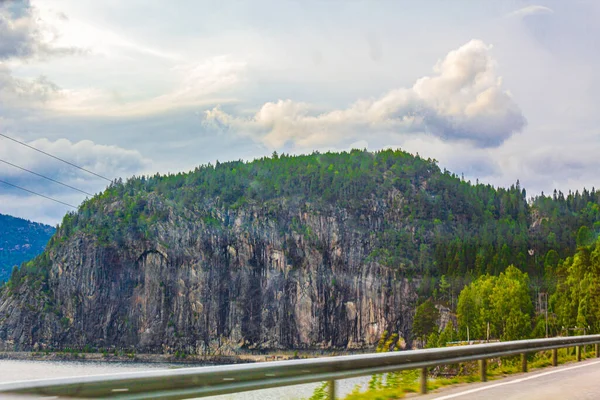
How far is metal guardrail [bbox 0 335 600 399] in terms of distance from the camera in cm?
803

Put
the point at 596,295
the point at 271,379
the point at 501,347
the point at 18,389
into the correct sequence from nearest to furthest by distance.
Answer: the point at 18,389 → the point at 271,379 → the point at 501,347 → the point at 596,295

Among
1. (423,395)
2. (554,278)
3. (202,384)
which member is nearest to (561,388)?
(423,395)

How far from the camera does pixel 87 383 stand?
324 inches

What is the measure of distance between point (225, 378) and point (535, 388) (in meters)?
8.78

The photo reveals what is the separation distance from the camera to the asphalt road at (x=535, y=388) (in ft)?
48.0

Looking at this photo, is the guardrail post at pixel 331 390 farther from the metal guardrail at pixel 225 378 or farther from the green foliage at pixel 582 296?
the green foliage at pixel 582 296

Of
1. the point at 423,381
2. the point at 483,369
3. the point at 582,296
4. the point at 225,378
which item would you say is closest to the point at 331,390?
the point at 225,378

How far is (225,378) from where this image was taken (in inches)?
396

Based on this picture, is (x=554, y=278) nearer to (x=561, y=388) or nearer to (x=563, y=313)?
(x=563, y=313)

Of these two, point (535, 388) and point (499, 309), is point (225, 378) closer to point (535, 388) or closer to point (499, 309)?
point (535, 388)

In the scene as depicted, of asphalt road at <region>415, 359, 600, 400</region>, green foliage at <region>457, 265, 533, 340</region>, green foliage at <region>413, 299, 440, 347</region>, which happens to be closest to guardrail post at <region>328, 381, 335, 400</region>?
asphalt road at <region>415, 359, 600, 400</region>

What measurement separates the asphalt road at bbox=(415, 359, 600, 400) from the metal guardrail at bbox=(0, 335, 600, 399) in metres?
0.76

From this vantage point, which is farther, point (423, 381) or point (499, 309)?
point (499, 309)

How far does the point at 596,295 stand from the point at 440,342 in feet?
148
